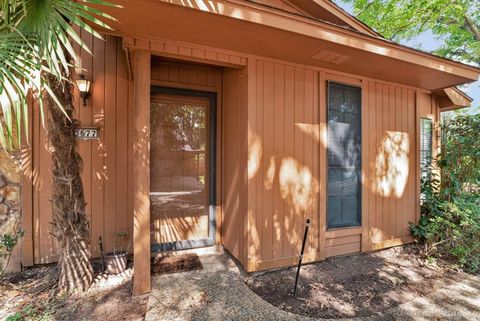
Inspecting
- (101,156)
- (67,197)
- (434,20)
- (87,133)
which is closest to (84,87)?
(87,133)

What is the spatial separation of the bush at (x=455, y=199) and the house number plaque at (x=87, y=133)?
16.6 ft

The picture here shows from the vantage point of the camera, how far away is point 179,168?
3.55 metres

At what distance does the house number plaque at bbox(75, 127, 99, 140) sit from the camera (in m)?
3.01

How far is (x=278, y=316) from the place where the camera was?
7.14 feet

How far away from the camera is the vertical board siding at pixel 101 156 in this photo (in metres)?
2.95

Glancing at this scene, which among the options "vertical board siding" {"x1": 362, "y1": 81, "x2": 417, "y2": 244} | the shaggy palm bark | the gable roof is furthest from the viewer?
"vertical board siding" {"x1": 362, "y1": 81, "x2": 417, "y2": 244}

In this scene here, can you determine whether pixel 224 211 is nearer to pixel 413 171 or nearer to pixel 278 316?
pixel 278 316

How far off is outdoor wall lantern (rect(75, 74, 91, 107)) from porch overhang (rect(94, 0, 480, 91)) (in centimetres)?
96

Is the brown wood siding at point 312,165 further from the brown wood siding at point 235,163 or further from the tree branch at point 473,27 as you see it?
the tree branch at point 473,27

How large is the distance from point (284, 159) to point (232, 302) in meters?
1.74

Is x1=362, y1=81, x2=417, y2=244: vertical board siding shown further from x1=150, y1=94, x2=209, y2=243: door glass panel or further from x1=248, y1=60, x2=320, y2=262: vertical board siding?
x1=150, y1=94, x2=209, y2=243: door glass panel

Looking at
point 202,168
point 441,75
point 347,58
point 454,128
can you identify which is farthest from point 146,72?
point 454,128

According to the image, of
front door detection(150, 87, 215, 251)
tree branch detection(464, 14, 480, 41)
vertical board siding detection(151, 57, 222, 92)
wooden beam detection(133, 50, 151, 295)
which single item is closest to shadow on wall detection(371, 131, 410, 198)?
front door detection(150, 87, 215, 251)

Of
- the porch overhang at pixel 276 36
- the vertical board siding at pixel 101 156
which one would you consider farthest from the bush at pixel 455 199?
the vertical board siding at pixel 101 156
